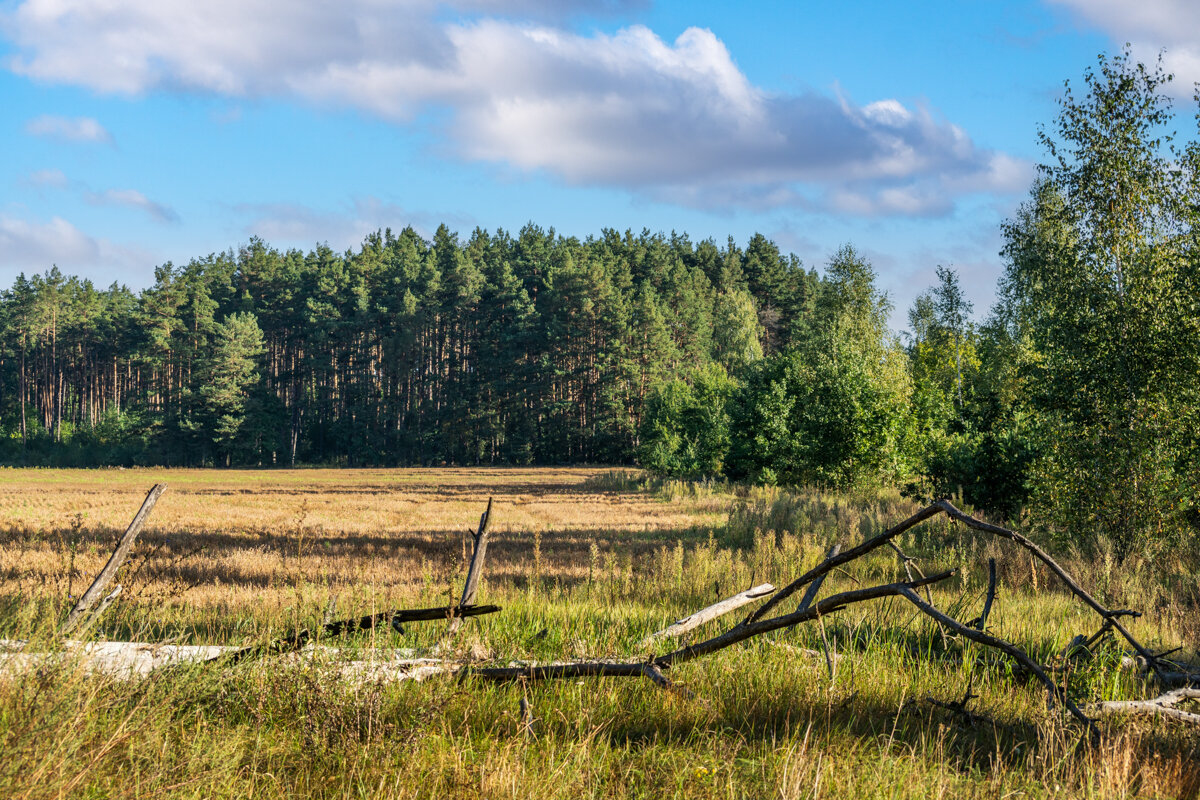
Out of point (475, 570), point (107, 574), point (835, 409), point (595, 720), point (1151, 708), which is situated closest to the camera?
point (1151, 708)

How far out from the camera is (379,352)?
8850cm

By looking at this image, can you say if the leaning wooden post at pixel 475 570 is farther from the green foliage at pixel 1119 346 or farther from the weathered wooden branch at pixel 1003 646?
the green foliage at pixel 1119 346

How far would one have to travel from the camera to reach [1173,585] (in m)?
9.80

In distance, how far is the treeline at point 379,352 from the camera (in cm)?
7850

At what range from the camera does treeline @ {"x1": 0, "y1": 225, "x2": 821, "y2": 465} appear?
7850cm

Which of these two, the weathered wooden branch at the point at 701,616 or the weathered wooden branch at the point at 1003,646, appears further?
the weathered wooden branch at the point at 701,616

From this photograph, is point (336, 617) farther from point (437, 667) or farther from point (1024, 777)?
point (1024, 777)

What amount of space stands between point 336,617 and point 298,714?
1608 mm

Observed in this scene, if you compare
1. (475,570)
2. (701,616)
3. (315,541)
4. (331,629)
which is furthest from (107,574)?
(315,541)

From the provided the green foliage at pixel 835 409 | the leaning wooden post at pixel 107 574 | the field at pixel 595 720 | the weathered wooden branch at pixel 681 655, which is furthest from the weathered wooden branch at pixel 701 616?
the green foliage at pixel 835 409

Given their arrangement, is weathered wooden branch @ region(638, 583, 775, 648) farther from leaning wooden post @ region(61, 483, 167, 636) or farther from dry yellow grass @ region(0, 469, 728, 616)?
leaning wooden post @ region(61, 483, 167, 636)

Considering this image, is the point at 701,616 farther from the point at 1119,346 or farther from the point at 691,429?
the point at 691,429

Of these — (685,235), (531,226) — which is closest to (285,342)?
(531,226)

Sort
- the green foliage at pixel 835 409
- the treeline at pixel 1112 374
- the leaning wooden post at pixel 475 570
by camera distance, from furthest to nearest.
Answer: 1. the green foliage at pixel 835 409
2. the treeline at pixel 1112 374
3. the leaning wooden post at pixel 475 570
